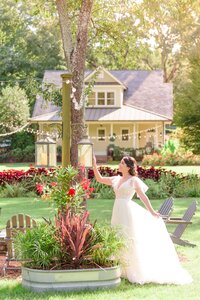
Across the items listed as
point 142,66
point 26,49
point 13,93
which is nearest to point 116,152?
point 13,93

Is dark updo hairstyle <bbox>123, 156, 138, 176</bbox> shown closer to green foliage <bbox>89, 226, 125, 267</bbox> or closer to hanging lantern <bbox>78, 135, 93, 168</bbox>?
hanging lantern <bbox>78, 135, 93, 168</bbox>

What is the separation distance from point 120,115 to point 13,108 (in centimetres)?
783

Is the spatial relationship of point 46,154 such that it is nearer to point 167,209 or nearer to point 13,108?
point 167,209

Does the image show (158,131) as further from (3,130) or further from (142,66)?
(142,66)

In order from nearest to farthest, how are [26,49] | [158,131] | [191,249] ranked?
[191,249], [158,131], [26,49]

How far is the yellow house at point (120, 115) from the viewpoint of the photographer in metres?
49.8

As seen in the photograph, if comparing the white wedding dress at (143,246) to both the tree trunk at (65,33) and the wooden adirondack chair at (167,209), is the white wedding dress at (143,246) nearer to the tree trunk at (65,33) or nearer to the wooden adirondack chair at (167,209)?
the wooden adirondack chair at (167,209)

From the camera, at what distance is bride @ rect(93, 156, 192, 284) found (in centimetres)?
988

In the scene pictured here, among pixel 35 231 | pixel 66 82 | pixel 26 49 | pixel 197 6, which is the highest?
pixel 26 49

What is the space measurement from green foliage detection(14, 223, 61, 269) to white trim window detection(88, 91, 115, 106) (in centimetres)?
4233

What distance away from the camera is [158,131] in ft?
171

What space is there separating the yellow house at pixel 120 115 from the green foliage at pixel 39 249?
128 feet

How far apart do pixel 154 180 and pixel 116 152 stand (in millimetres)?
22942

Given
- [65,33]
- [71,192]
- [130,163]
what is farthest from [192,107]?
[71,192]
